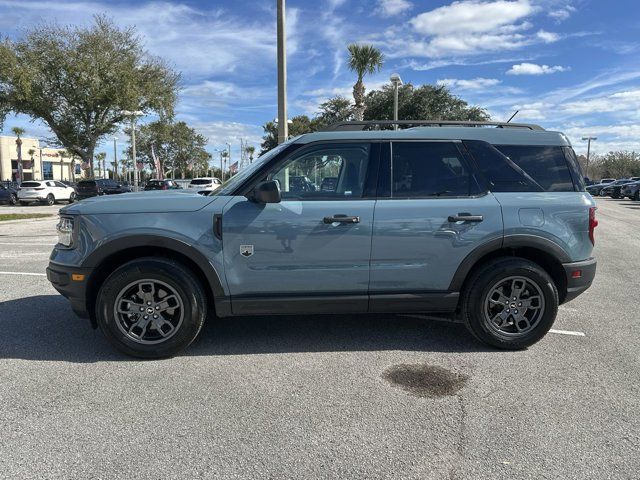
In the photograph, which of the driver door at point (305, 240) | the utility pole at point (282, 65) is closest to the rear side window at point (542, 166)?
the driver door at point (305, 240)

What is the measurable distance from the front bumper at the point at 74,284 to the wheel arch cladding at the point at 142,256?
5 centimetres

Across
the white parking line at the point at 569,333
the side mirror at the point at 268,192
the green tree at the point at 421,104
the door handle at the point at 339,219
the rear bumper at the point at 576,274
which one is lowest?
the white parking line at the point at 569,333

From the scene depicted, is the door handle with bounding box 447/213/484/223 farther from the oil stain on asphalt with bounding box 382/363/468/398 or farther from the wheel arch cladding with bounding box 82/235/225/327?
the wheel arch cladding with bounding box 82/235/225/327

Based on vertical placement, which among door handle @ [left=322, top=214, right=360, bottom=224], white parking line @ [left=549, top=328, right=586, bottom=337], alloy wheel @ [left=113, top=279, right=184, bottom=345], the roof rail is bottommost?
white parking line @ [left=549, top=328, right=586, bottom=337]

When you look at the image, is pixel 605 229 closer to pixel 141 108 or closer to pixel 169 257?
pixel 169 257

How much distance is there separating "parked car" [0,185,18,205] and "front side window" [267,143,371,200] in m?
31.4

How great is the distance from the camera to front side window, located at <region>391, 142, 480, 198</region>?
426cm

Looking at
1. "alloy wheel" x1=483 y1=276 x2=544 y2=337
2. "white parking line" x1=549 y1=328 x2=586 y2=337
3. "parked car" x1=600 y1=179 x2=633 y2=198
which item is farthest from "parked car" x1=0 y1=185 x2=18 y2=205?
"parked car" x1=600 y1=179 x2=633 y2=198

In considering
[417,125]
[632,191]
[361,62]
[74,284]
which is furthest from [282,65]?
[632,191]

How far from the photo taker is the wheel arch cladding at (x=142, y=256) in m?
3.99

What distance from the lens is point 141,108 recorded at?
30.5m

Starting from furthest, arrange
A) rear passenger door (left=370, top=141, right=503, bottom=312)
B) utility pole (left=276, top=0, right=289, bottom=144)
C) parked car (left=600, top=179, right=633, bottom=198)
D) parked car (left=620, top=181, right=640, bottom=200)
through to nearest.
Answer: parked car (left=600, top=179, right=633, bottom=198)
parked car (left=620, top=181, right=640, bottom=200)
utility pole (left=276, top=0, right=289, bottom=144)
rear passenger door (left=370, top=141, right=503, bottom=312)

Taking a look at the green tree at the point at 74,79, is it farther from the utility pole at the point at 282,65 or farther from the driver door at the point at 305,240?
the driver door at the point at 305,240

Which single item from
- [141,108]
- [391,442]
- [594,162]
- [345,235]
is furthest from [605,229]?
[594,162]
